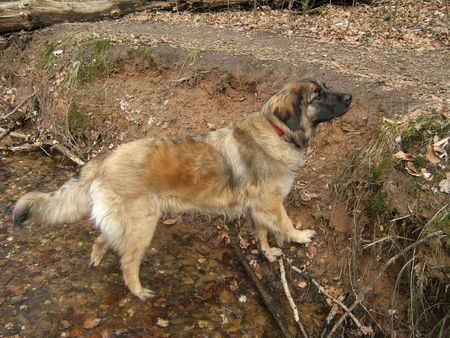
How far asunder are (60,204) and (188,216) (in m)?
2.02

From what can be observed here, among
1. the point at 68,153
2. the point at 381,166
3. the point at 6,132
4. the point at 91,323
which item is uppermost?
the point at 381,166

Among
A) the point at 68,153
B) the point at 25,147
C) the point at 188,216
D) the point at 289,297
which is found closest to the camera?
the point at 289,297

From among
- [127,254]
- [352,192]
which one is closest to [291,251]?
[352,192]

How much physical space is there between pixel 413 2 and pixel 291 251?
29.1ft

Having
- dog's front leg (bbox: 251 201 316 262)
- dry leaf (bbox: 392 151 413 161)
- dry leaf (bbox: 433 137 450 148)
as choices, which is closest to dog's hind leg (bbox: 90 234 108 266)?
dog's front leg (bbox: 251 201 316 262)

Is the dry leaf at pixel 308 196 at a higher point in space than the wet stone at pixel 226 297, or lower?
higher

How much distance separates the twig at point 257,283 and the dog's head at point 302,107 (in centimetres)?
156

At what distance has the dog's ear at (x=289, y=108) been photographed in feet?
12.8

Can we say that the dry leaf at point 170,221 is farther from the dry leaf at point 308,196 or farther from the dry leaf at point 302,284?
the dry leaf at point 302,284

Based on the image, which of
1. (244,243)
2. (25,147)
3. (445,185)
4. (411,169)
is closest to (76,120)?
(25,147)

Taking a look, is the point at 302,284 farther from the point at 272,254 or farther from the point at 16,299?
the point at 16,299

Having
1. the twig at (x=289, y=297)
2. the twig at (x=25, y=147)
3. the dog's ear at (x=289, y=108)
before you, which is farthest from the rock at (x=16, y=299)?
the twig at (x=25, y=147)

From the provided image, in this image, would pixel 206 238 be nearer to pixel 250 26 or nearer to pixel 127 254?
pixel 127 254

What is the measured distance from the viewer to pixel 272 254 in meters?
4.64
